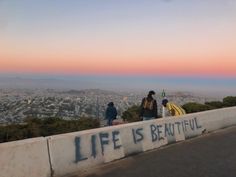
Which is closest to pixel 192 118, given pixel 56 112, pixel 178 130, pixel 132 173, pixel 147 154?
pixel 178 130

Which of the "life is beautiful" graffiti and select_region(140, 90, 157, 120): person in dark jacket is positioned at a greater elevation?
select_region(140, 90, 157, 120): person in dark jacket

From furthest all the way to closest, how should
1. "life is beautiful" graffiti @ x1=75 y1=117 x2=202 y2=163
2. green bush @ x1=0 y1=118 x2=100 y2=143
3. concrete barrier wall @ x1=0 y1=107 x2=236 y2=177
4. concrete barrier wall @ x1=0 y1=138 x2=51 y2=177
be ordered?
green bush @ x1=0 y1=118 x2=100 y2=143, "life is beautiful" graffiti @ x1=75 y1=117 x2=202 y2=163, concrete barrier wall @ x1=0 y1=107 x2=236 y2=177, concrete barrier wall @ x1=0 y1=138 x2=51 y2=177

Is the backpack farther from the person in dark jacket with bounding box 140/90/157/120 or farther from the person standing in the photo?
the person standing

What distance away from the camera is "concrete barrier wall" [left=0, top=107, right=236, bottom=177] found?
7.78 meters

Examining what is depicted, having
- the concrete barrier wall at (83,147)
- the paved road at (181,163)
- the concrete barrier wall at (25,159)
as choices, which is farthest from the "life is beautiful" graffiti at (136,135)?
the concrete barrier wall at (25,159)

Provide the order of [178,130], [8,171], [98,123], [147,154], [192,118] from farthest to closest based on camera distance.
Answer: [98,123]
[192,118]
[178,130]
[147,154]
[8,171]

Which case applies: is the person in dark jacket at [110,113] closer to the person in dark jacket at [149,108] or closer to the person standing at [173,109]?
the person standing at [173,109]

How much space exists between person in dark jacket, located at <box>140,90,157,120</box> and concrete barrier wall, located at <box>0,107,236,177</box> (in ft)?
6.89

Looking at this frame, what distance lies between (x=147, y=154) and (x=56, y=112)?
37.1 ft

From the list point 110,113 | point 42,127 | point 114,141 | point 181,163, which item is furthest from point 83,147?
point 110,113

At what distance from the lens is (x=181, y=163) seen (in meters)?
9.55

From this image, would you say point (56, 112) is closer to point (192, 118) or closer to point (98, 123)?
point (98, 123)

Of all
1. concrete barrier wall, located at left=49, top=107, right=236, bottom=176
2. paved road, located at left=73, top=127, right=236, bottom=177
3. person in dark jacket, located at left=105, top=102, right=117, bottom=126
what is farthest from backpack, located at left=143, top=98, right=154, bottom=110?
person in dark jacket, located at left=105, top=102, right=117, bottom=126

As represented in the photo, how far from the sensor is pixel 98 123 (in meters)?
18.8
